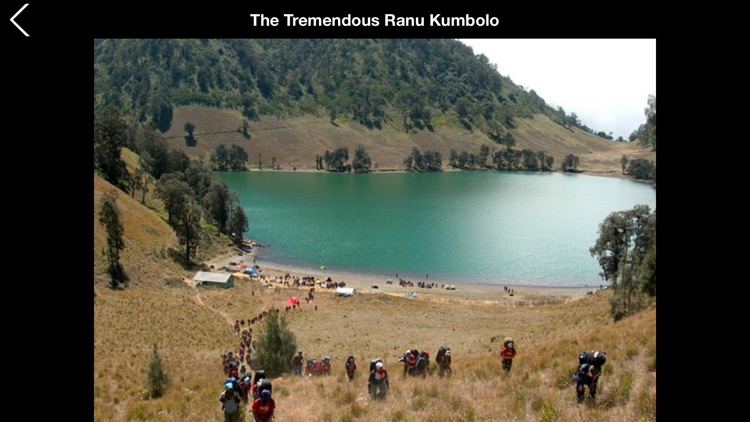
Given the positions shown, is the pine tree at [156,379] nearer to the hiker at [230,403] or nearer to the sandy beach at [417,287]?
the hiker at [230,403]

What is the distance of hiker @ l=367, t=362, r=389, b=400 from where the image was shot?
35.0 feet

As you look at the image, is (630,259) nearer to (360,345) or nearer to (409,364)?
(360,345)

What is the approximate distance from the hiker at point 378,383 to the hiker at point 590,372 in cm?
413

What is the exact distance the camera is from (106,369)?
19141 millimetres

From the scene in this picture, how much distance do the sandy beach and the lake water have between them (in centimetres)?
256

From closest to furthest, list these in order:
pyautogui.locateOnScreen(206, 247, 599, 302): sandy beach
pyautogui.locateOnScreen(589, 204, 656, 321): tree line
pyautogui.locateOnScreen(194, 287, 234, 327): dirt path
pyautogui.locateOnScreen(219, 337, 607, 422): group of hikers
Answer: pyautogui.locateOnScreen(219, 337, 607, 422): group of hikers
pyautogui.locateOnScreen(589, 204, 656, 321): tree line
pyautogui.locateOnScreen(194, 287, 234, 327): dirt path
pyautogui.locateOnScreen(206, 247, 599, 302): sandy beach

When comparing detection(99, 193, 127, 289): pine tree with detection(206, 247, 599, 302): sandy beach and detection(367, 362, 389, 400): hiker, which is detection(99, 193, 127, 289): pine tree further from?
detection(367, 362, 389, 400): hiker

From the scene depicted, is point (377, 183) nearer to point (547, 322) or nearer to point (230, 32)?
point (547, 322)

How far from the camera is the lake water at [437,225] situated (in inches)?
2869

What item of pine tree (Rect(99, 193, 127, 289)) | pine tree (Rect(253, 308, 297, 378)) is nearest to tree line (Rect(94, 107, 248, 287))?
pine tree (Rect(99, 193, 127, 289))

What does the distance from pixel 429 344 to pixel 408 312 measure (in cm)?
1445

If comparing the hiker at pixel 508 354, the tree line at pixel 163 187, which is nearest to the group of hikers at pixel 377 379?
the hiker at pixel 508 354

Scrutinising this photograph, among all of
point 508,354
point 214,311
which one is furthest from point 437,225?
point 508,354
